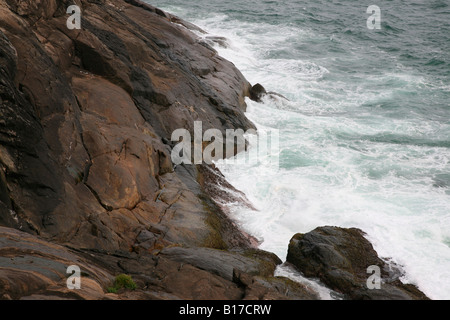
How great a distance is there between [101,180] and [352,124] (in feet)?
57.5

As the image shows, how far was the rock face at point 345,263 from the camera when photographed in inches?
487

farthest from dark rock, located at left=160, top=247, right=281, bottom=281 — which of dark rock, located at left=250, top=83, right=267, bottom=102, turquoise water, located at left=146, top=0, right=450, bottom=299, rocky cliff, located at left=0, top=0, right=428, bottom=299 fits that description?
dark rock, located at left=250, top=83, right=267, bottom=102

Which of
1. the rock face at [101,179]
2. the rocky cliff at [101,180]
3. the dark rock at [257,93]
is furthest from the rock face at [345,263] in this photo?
the dark rock at [257,93]

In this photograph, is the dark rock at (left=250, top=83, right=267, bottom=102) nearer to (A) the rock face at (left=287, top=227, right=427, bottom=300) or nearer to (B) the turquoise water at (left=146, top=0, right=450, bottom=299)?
(B) the turquoise water at (left=146, top=0, right=450, bottom=299)

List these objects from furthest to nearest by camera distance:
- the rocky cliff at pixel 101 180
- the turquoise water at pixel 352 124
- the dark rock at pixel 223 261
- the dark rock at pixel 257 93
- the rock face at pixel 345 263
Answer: the dark rock at pixel 257 93 → the turquoise water at pixel 352 124 → the rock face at pixel 345 263 → the dark rock at pixel 223 261 → the rocky cliff at pixel 101 180

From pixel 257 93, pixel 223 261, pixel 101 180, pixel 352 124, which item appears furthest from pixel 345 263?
pixel 257 93

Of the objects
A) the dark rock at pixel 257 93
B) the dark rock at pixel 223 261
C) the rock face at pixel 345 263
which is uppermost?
the dark rock at pixel 257 93

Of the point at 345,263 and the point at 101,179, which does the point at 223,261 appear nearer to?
the point at 345,263

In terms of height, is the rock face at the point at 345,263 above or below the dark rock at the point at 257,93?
below

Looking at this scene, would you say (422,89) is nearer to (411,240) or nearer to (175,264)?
(411,240)

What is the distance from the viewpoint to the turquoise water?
56.7 ft

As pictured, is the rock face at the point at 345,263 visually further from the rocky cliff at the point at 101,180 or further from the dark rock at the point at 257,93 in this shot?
the dark rock at the point at 257,93

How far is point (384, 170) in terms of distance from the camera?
21891 mm

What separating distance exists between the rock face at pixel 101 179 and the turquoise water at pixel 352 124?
3219 mm
